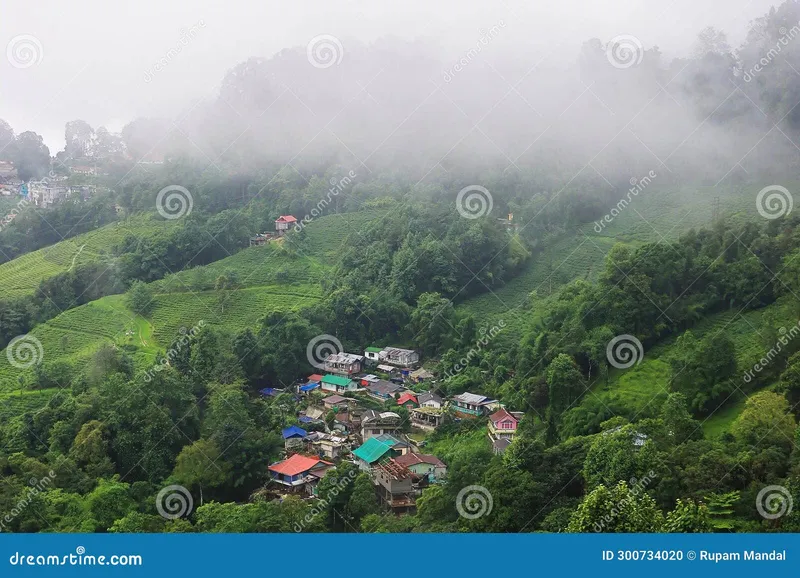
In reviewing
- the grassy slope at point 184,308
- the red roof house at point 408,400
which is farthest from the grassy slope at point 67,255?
the red roof house at point 408,400

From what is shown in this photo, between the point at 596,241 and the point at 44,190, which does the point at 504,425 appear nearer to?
the point at 596,241

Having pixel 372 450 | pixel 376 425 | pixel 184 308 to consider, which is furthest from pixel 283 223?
pixel 372 450

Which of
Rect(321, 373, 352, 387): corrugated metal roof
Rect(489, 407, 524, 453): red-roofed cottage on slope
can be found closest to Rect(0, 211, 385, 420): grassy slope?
Rect(321, 373, 352, 387): corrugated metal roof

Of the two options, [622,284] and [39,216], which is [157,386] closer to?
[622,284]

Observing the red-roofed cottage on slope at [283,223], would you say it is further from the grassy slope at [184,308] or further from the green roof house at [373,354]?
the green roof house at [373,354]

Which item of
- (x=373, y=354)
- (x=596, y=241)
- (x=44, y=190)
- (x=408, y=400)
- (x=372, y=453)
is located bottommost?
(x=372, y=453)
